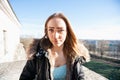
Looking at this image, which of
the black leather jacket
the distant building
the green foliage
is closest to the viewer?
the black leather jacket

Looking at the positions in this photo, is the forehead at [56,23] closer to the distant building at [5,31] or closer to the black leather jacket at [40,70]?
the black leather jacket at [40,70]

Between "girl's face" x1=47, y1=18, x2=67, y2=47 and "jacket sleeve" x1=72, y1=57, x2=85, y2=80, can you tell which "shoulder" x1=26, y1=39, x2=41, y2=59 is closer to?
"girl's face" x1=47, y1=18, x2=67, y2=47

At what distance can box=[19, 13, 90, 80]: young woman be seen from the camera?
4.62ft

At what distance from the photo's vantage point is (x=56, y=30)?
4.61 ft

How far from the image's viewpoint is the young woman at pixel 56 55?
141cm

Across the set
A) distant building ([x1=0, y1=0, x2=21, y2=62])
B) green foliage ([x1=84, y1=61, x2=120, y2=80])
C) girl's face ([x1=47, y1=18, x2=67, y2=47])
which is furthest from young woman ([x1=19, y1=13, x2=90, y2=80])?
green foliage ([x1=84, y1=61, x2=120, y2=80])

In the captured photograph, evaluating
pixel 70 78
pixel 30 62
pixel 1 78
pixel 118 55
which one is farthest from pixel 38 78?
pixel 118 55

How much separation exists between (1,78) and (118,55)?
45098 millimetres

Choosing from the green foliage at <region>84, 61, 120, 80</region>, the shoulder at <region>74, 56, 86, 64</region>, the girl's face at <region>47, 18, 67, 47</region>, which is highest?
the girl's face at <region>47, 18, 67, 47</region>

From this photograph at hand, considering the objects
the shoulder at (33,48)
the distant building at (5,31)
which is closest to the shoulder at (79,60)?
the shoulder at (33,48)

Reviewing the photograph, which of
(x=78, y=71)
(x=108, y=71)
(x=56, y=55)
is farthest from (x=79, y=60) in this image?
(x=108, y=71)

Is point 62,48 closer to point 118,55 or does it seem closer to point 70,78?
point 70,78

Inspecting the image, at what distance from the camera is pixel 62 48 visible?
162cm

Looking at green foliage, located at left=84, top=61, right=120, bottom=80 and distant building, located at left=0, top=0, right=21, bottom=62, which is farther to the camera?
green foliage, located at left=84, top=61, right=120, bottom=80
